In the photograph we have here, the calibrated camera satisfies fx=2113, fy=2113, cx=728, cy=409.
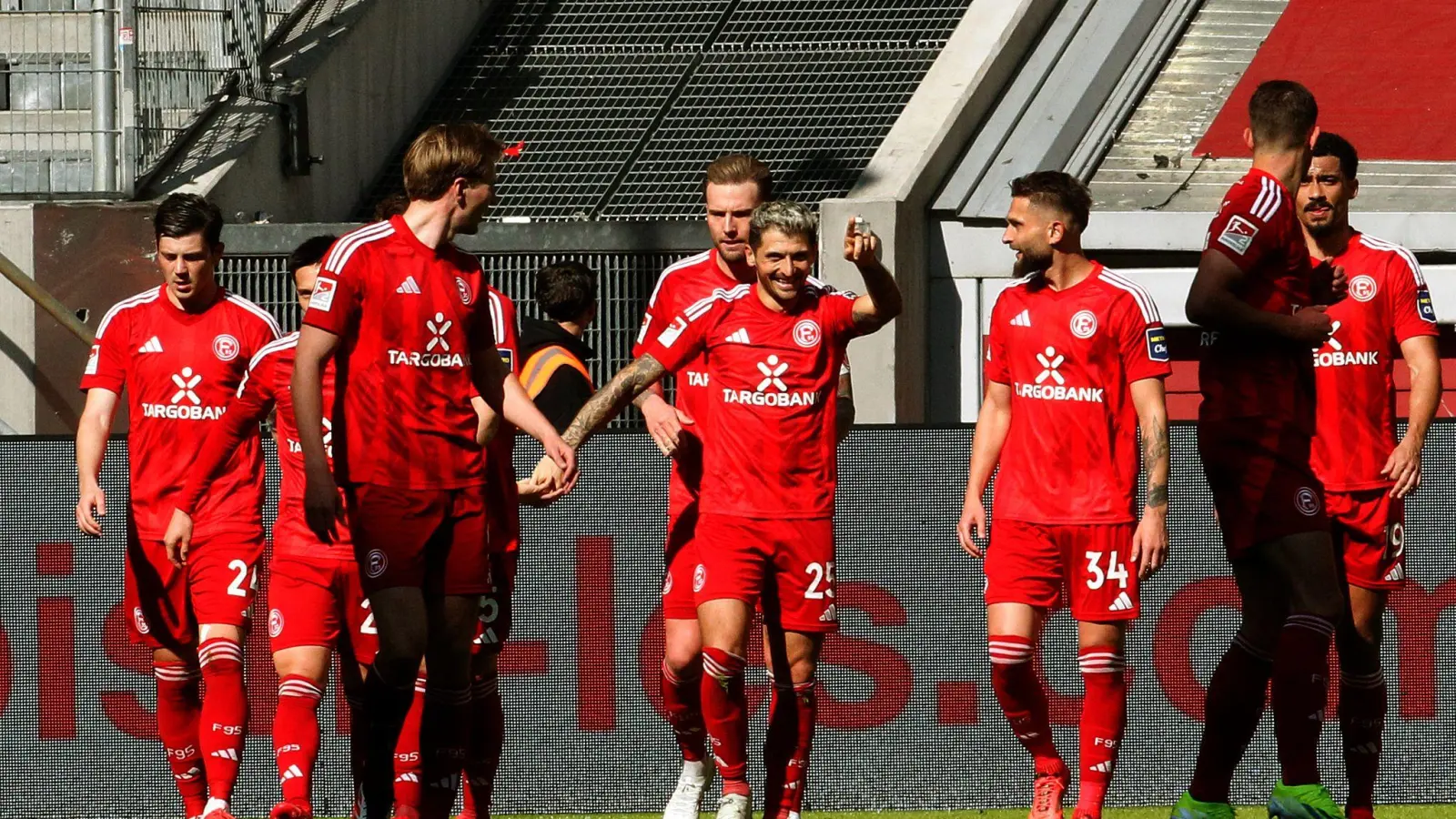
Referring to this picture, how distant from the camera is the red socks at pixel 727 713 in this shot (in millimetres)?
7473

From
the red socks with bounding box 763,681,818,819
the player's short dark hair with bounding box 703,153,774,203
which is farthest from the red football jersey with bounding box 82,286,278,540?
the red socks with bounding box 763,681,818,819

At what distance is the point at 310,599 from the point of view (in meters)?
7.56

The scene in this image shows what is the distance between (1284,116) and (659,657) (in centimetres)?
352

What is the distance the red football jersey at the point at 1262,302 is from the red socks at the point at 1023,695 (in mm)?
1039

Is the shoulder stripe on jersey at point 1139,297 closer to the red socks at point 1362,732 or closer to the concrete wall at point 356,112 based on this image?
the red socks at point 1362,732

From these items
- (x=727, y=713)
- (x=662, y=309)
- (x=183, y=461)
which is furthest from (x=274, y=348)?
(x=727, y=713)

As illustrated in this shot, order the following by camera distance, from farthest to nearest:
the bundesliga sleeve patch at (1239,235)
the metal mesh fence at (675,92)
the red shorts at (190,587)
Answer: the metal mesh fence at (675,92) < the red shorts at (190,587) < the bundesliga sleeve patch at (1239,235)

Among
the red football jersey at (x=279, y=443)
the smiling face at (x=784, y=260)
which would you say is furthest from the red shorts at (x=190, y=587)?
the smiling face at (x=784, y=260)

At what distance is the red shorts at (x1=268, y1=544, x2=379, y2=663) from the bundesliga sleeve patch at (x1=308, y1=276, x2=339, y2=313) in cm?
138

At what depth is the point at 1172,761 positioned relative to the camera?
8.81 m

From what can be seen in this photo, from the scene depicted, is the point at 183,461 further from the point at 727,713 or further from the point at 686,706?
the point at 727,713

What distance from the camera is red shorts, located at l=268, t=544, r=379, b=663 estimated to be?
298 inches

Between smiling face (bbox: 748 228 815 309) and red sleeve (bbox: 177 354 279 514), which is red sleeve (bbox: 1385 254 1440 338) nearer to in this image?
smiling face (bbox: 748 228 815 309)

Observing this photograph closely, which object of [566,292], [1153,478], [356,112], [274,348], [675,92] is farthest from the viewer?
[675,92]
